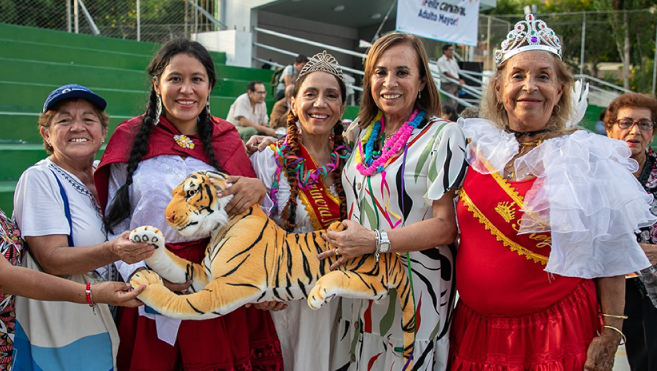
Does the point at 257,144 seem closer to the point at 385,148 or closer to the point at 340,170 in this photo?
the point at 340,170

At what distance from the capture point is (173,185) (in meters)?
2.14

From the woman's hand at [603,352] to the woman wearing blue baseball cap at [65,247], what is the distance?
1.67 m

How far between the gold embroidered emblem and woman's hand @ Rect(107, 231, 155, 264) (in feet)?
4.27

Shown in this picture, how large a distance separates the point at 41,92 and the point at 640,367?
6.12 m

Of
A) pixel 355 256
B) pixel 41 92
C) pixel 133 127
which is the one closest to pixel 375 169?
pixel 355 256

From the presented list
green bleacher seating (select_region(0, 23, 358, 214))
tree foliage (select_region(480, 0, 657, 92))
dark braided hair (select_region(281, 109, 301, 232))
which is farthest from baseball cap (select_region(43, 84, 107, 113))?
tree foliage (select_region(480, 0, 657, 92))

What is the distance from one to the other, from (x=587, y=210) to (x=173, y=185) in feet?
5.24

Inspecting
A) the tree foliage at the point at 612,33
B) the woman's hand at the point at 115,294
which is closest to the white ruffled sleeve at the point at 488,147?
the woman's hand at the point at 115,294

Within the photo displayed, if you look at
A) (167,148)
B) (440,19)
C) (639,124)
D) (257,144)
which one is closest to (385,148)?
(257,144)

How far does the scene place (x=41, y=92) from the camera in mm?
5734

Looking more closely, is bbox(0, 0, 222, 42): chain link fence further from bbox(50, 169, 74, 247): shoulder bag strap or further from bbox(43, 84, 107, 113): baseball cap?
bbox(50, 169, 74, 247): shoulder bag strap

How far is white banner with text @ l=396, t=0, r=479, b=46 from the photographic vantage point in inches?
361

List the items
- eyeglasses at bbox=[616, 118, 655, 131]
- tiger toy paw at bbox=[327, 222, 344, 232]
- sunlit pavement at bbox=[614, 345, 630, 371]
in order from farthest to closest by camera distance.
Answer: sunlit pavement at bbox=[614, 345, 630, 371], eyeglasses at bbox=[616, 118, 655, 131], tiger toy paw at bbox=[327, 222, 344, 232]

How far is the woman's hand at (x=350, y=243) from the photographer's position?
6.53 ft
